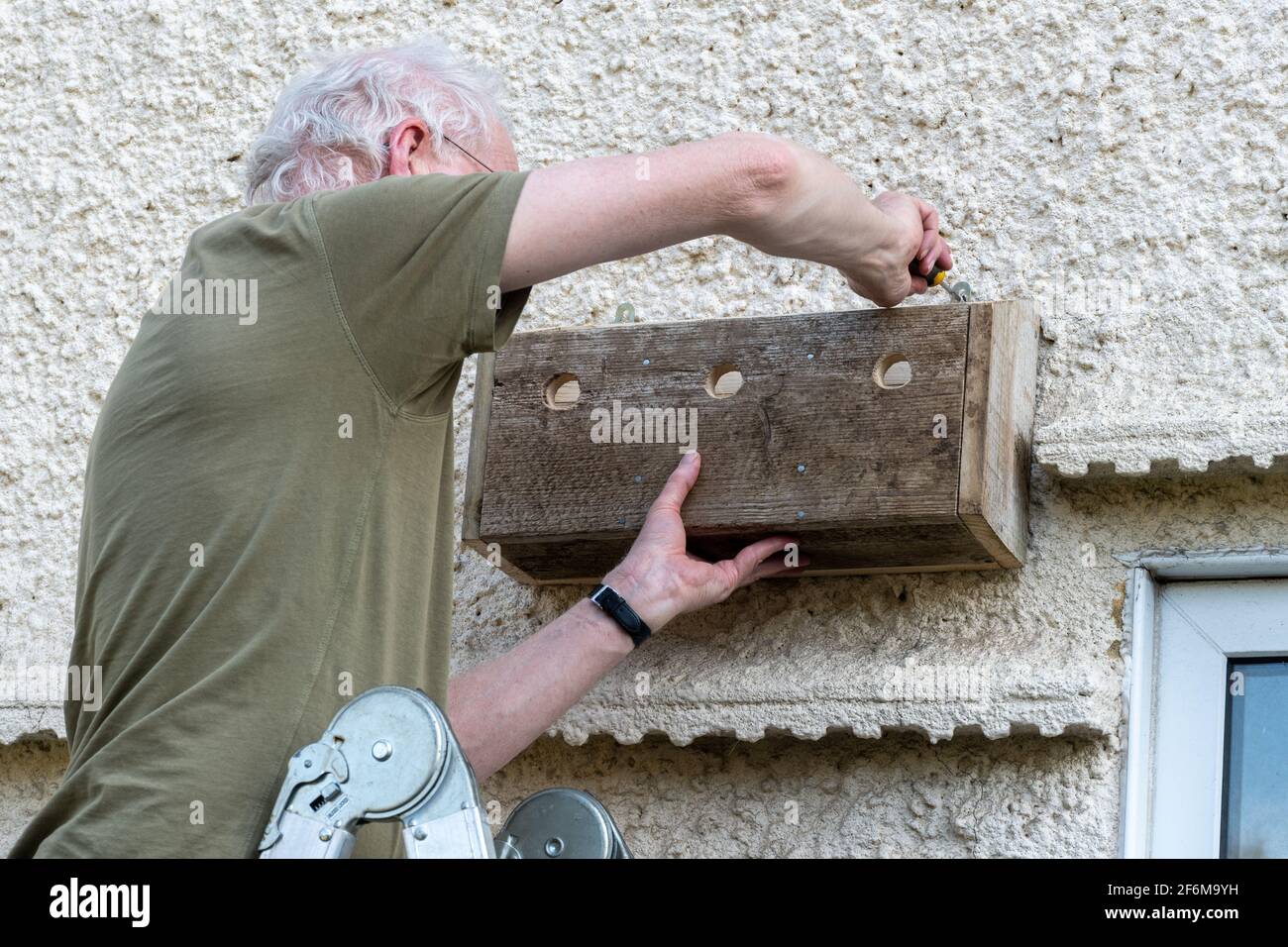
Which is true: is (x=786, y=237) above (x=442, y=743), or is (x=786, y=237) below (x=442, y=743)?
above

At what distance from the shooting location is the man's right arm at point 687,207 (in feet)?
4.24

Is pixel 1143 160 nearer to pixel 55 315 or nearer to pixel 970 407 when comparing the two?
pixel 970 407

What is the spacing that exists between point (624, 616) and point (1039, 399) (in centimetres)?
50

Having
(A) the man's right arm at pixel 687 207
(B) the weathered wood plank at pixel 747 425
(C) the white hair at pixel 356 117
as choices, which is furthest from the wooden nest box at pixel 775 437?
(C) the white hair at pixel 356 117

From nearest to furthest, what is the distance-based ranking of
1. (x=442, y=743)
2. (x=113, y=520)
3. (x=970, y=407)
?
(x=442, y=743) < (x=113, y=520) < (x=970, y=407)

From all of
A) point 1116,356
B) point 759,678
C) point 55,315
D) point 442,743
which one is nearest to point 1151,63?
point 1116,356

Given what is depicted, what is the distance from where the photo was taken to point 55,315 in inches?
84.8

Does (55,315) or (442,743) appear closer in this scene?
(442,743)

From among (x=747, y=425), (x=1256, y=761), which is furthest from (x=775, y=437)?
(x=1256, y=761)

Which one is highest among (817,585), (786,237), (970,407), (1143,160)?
(1143,160)

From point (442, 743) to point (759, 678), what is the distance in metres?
0.60

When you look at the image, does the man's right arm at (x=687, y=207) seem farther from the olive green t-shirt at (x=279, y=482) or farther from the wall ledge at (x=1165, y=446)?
the wall ledge at (x=1165, y=446)

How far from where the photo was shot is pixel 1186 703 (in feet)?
5.25

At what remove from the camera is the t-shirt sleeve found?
128 centimetres
